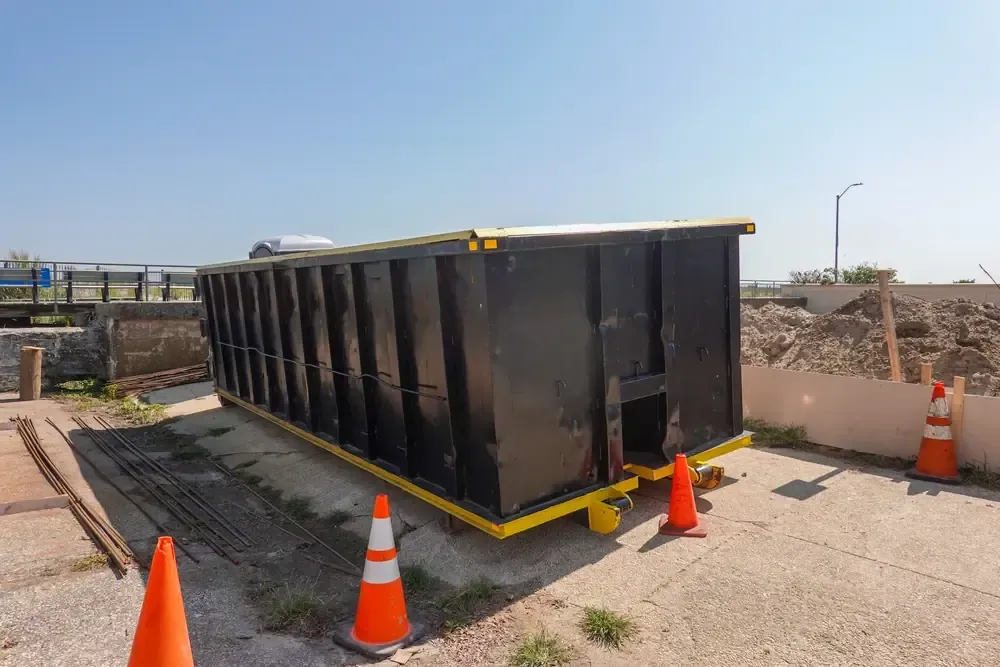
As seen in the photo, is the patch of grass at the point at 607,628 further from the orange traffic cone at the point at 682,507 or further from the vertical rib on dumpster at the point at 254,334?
the vertical rib on dumpster at the point at 254,334

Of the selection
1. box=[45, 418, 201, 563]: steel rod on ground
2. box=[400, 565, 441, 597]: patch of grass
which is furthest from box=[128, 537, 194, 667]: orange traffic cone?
box=[45, 418, 201, 563]: steel rod on ground

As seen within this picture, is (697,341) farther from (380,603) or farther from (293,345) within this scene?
(293,345)

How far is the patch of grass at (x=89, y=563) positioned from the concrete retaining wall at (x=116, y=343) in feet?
28.4

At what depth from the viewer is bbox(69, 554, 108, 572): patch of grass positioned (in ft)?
15.5

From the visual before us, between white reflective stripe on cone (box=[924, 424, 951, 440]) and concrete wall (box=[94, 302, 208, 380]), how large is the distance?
13.3m

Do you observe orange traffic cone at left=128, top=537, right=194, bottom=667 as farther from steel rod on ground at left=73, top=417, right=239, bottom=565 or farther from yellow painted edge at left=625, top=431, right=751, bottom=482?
yellow painted edge at left=625, top=431, right=751, bottom=482

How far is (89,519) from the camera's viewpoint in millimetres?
5711

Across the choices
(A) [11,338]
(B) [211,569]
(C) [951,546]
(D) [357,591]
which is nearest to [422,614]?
(D) [357,591]

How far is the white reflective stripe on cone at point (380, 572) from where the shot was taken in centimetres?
378

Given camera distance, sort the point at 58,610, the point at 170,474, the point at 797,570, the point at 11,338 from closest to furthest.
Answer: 1. the point at 58,610
2. the point at 797,570
3. the point at 170,474
4. the point at 11,338

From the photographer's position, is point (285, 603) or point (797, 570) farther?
point (797, 570)

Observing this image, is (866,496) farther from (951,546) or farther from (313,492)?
(313,492)

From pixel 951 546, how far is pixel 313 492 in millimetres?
5631

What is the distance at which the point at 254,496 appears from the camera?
6.79 metres
